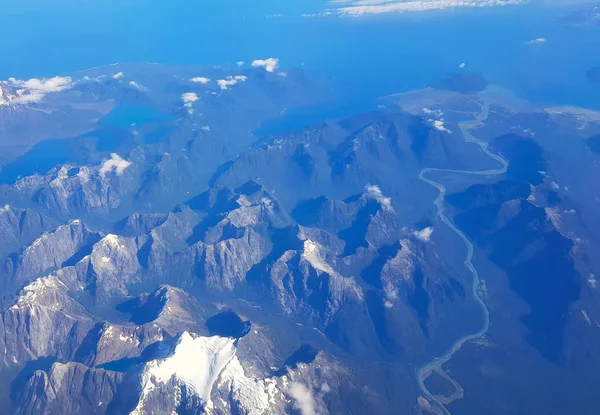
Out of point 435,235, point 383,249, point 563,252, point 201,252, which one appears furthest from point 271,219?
point 563,252

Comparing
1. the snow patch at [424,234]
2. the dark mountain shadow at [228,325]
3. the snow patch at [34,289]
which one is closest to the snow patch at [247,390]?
the dark mountain shadow at [228,325]

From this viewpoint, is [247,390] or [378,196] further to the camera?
[378,196]

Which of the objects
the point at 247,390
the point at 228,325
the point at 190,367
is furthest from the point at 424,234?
the point at 190,367

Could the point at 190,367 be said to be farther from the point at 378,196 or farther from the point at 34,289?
the point at 378,196

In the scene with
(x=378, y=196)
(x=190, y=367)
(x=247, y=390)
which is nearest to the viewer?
(x=247, y=390)

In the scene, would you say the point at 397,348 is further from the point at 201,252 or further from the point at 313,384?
the point at 201,252

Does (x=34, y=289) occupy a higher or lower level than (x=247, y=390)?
higher

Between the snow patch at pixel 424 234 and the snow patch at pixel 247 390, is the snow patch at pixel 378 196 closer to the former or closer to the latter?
the snow patch at pixel 424 234

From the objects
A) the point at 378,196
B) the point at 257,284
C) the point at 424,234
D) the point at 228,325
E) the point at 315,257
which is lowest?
the point at 378,196

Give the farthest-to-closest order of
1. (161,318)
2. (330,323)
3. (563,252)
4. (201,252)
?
(201,252) < (563,252) < (330,323) < (161,318)

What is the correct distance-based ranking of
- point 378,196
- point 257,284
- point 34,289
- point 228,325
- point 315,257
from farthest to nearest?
point 378,196 → point 257,284 → point 315,257 → point 34,289 → point 228,325

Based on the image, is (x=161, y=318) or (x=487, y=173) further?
(x=487, y=173)
